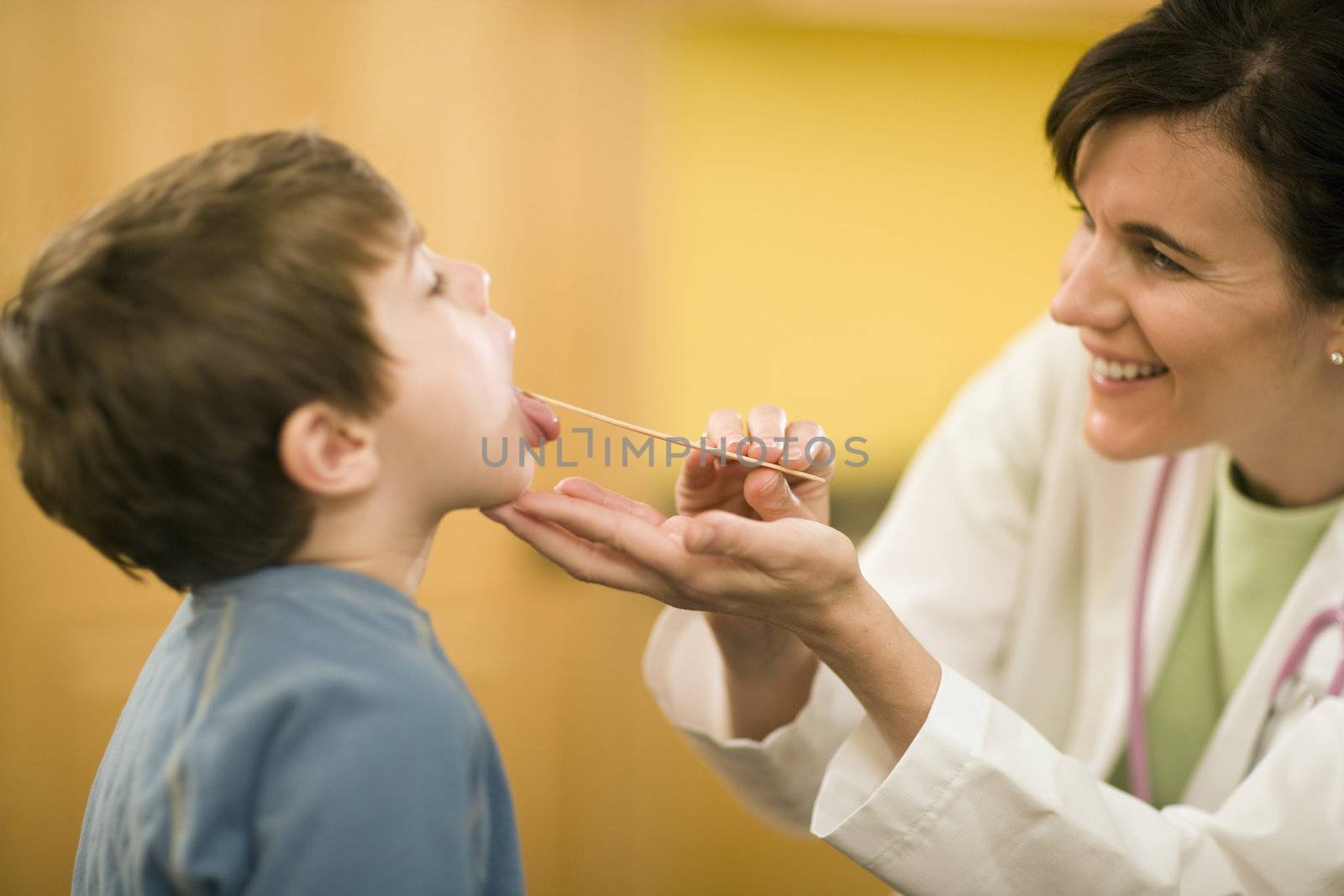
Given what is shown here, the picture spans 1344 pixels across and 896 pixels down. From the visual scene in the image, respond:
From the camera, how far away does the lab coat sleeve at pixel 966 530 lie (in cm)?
124

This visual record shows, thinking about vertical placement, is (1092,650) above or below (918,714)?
below

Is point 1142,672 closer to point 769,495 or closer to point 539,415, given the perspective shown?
point 769,495

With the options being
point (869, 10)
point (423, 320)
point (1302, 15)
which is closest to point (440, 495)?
point (423, 320)

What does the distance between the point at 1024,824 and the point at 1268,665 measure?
0.41 metres

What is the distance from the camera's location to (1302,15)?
0.98 m

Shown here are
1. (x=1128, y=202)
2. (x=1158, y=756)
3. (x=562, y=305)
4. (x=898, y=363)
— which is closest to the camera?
(x=1128, y=202)

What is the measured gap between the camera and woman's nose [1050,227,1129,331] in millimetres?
1106

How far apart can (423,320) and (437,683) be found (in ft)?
0.83

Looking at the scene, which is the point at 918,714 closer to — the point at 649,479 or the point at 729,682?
the point at 729,682

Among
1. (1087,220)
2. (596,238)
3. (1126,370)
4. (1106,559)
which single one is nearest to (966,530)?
(1106,559)

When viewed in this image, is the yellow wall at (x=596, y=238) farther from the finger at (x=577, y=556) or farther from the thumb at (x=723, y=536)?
the thumb at (x=723, y=536)

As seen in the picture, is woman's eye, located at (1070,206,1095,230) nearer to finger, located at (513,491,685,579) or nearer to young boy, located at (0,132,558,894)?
finger, located at (513,491,685,579)

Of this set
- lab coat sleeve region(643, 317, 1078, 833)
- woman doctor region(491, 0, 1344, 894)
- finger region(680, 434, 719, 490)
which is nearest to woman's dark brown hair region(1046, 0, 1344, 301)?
woman doctor region(491, 0, 1344, 894)

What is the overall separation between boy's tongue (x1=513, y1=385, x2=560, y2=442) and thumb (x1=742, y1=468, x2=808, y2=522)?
6.8 inches
